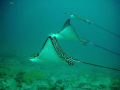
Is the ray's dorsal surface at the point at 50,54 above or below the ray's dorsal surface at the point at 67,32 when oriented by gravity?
below

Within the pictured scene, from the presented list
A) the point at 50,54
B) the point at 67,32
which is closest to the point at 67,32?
the point at 67,32

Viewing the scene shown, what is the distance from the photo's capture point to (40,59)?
3973mm

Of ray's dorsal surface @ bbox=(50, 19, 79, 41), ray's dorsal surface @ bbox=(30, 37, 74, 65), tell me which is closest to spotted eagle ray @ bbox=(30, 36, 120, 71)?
ray's dorsal surface @ bbox=(30, 37, 74, 65)

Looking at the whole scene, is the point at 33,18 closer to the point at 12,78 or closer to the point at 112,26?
the point at 112,26

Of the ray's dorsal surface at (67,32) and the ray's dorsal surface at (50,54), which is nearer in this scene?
the ray's dorsal surface at (50,54)

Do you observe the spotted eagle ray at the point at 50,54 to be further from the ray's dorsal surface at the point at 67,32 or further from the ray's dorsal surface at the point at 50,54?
the ray's dorsal surface at the point at 67,32

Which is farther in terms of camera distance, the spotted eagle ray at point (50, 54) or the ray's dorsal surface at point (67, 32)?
the ray's dorsal surface at point (67, 32)

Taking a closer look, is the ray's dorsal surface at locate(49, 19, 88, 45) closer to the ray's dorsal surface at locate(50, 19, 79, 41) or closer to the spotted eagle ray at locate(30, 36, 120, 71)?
the ray's dorsal surface at locate(50, 19, 79, 41)

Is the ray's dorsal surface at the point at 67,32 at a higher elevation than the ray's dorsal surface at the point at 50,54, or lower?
higher

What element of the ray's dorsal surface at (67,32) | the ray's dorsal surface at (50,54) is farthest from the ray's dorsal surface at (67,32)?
the ray's dorsal surface at (50,54)

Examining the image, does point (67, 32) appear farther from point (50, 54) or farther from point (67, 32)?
point (50, 54)

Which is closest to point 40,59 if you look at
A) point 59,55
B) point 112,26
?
point 59,55

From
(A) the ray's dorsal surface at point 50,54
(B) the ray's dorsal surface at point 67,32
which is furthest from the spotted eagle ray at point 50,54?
(B) the ray's dorsal surface at point 67,32

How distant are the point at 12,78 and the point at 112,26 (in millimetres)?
130074
